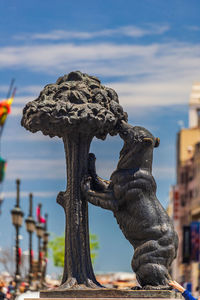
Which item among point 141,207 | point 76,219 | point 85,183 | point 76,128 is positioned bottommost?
point 76,219

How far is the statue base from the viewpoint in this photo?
13.7 m

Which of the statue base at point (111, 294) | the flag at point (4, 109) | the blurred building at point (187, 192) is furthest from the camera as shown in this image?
the blurred building at point (187, 192)

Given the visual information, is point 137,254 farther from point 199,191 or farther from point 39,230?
point 199,191

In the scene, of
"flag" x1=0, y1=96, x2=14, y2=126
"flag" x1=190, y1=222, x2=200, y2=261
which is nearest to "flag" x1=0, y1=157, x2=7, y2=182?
"flag" x1=0, y1=96, x2=14, y2=126

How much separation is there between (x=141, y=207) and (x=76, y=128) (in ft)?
4.79

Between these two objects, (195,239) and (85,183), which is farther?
(195,239)

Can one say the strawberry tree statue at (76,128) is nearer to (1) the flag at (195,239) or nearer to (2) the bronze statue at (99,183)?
(2) the bronze statue at (99,183)

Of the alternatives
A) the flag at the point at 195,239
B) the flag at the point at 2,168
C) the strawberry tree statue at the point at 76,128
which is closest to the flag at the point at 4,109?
the flag at the point at 2,168

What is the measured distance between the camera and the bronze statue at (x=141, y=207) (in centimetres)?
1432

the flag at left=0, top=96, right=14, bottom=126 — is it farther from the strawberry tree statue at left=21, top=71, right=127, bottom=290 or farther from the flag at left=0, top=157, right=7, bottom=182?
the strawberry tree statue at left=21, top=71, right=127, bottom=290

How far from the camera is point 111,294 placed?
1374 centimetres

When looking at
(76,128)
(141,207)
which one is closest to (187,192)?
(76,128)

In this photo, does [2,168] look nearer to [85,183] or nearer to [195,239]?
[195,239]

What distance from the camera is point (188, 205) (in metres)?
129
